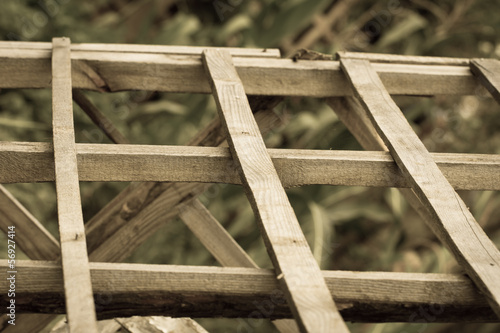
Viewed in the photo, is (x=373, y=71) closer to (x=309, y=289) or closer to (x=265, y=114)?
(x=265, y=114)

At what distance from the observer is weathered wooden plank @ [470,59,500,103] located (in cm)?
120

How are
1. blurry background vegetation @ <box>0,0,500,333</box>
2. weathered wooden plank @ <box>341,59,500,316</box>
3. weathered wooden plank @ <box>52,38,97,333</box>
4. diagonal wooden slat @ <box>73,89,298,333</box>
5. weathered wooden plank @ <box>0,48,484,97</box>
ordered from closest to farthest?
weathered wooden plank @ <box>52,38,97,333</box>
weathered wooden plank @ <box>341,59,500,316</box>
weathered wooden plank @ <box>0,48,484,97</box>
diagonal wooden slat @ <box>73,89,298,333</box>
blurry background vegetation @ <box>0,0,500,333</box>

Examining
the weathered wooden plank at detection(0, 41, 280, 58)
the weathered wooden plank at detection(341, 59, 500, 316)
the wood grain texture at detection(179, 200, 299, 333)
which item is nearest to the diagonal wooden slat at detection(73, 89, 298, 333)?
the wood grain texture at detection(179, 200, 299, 333)

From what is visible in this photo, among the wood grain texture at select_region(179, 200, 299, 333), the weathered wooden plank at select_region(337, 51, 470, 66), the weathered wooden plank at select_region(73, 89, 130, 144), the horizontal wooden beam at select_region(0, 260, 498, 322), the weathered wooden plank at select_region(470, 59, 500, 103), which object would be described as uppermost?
the weathered wooden plank at select_region(73, 89, 130, 144)

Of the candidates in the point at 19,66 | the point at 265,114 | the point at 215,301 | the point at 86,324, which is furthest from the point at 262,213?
the point at 19,66

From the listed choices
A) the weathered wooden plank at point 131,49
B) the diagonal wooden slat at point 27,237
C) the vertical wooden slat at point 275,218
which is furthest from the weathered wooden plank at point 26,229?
the vertical wooden slat at point 275,218

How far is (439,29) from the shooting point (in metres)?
3.25

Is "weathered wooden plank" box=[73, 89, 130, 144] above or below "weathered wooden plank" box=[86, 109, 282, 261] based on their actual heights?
above

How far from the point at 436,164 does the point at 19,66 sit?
78cm

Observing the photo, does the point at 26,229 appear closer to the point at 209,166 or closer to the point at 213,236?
the point at 213,236

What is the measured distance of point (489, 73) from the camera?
4.07ft

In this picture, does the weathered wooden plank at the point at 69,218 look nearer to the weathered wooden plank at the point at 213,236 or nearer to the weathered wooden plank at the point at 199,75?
the weathered wooden plank at the point at 199,75

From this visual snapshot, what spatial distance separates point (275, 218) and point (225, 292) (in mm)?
118

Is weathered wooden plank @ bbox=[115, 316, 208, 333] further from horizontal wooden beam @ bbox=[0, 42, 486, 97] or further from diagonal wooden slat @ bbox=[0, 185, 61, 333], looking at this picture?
horizontal wooden beam @ bbox=[0, 42, 486, 97]
